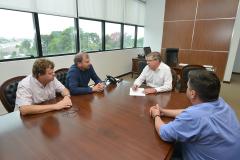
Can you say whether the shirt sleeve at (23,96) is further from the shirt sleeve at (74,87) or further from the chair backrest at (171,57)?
the chair backrest at (171,57)

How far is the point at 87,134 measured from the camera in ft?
3.50

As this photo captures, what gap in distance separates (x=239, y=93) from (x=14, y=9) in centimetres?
529

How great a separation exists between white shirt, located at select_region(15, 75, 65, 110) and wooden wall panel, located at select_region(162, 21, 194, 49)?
4799 millimetres

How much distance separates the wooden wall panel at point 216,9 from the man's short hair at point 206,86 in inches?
189

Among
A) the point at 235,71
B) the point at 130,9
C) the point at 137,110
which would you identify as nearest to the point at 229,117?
the point at 137,110

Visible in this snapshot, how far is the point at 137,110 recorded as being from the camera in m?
1.43

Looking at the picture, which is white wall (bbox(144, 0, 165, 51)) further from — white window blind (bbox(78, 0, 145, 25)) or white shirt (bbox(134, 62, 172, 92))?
white shirt (bbox(134, 62, 172, 92))

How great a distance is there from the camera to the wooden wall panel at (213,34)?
185 inches

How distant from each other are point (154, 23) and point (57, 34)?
13.0 feet

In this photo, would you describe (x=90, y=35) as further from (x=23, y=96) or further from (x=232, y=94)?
(x=232, y=94)

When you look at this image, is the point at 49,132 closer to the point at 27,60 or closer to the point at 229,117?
the point at 229,117

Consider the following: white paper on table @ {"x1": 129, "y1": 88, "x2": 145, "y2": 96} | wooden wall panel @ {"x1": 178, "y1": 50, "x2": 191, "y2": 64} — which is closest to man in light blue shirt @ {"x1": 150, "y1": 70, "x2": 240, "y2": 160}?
white paper on table @ {"x1": 129, "y1": 88, "x2": 145, "y2": 96}

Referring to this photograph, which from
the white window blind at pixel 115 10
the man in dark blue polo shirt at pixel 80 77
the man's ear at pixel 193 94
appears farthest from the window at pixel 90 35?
the man's ear at pixel 193 94

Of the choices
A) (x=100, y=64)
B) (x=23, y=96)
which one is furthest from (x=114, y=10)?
(x=23, y=96)
